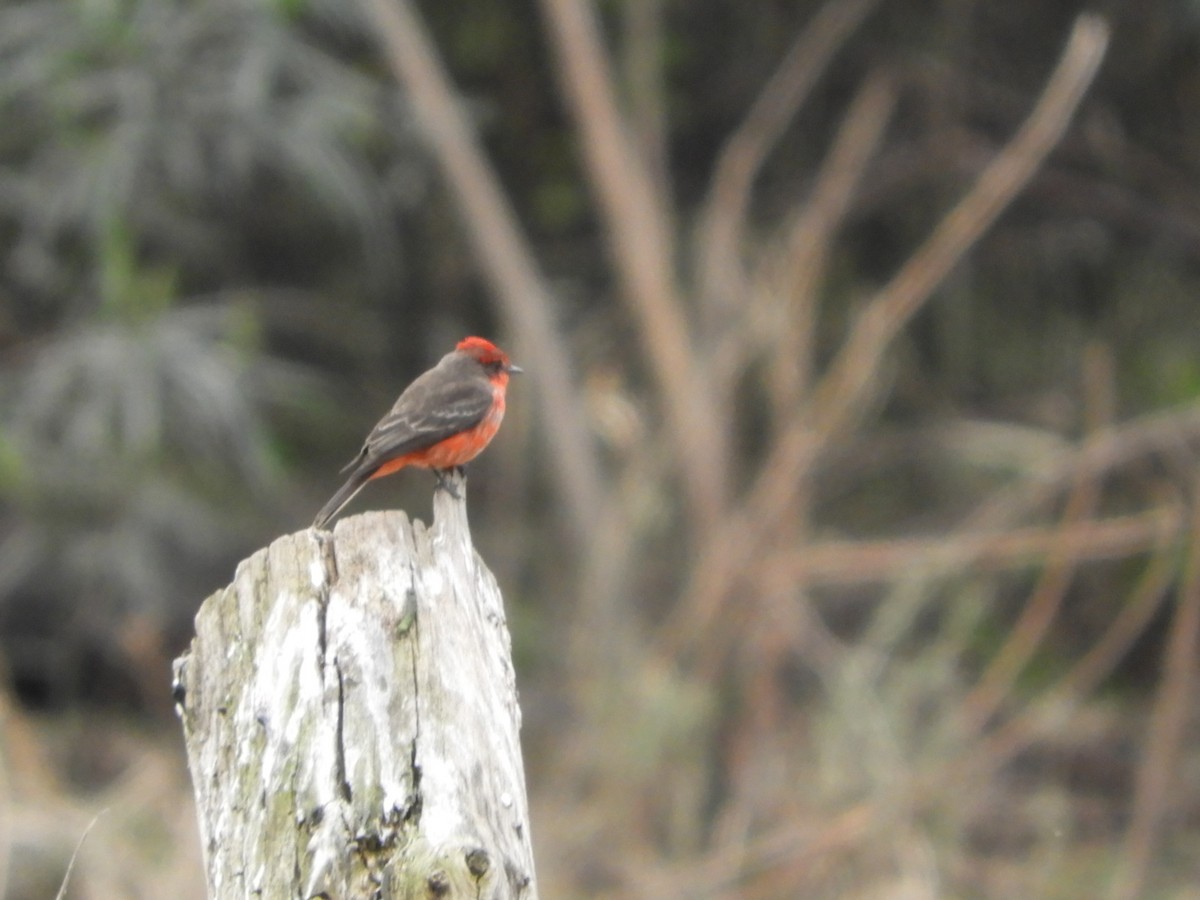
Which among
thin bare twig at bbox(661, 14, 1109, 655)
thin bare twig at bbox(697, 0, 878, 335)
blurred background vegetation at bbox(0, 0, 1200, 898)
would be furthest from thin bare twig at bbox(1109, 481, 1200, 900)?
thin bare twig at bbox(697, 0, 878, 335)

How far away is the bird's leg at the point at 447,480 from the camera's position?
4227 millimetres

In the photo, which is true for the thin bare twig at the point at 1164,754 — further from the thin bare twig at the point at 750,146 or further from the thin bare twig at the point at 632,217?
the thin bare twig at the point at 750,146

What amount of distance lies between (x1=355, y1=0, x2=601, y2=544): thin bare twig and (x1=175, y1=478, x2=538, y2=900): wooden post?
929 cm

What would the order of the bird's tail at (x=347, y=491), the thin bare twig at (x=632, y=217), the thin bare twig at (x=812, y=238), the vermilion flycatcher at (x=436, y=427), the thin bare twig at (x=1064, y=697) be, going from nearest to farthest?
the bird's tail at (x=347, y=491) < the vermilion flycatcher at (x=436, y=427) < the thin bare twig at (x=1064, y=697) < the thin bare twig at (x=812, y=238) < the thin bare twig at (x=632, y=217)

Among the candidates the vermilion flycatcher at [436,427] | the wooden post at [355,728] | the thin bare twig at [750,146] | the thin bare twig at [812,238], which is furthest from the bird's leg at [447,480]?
the thin bare twig at [750,146]

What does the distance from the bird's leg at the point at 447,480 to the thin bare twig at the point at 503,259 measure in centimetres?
699

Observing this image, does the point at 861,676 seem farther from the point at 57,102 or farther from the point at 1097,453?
the point at 57,102

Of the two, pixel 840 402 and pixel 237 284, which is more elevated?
pixel 237 284

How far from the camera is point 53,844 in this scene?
27.1 feet

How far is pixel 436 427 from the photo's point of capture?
5.73 m

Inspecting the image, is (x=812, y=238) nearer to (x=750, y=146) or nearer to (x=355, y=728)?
(x=750, y=146)

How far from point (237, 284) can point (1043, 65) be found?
6.37 m

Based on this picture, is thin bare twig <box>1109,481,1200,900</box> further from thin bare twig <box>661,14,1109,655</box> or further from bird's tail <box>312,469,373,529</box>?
bird's tail <box>312,469,373,529</box>

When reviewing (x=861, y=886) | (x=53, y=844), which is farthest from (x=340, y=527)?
(x=861, y=886)
